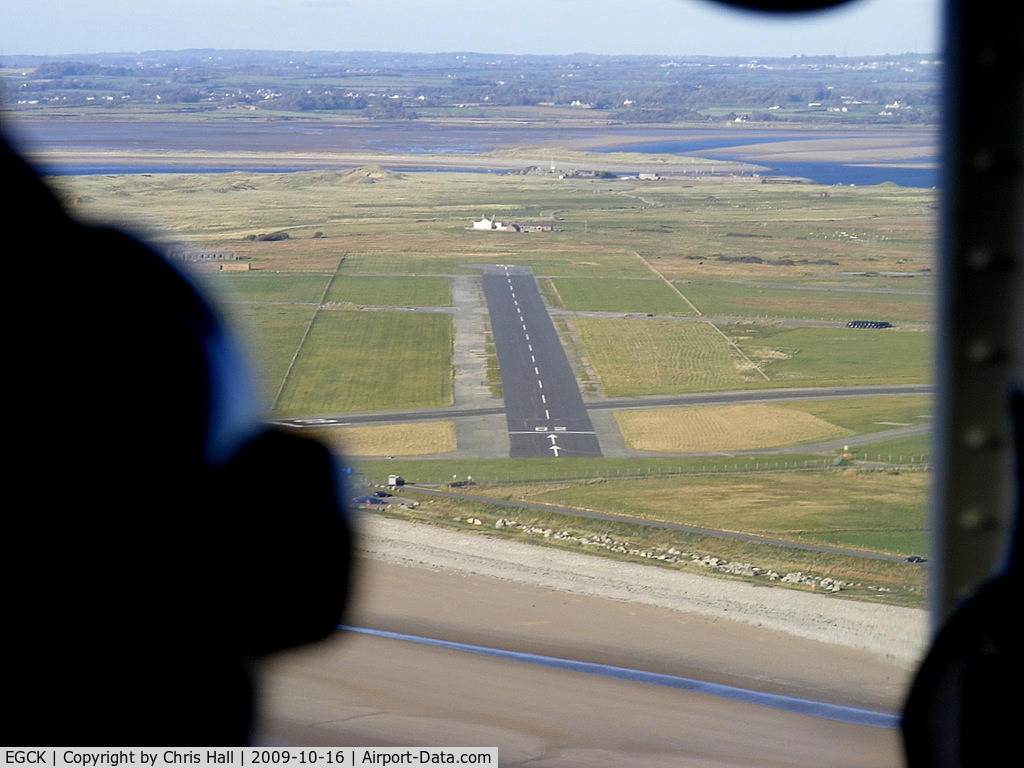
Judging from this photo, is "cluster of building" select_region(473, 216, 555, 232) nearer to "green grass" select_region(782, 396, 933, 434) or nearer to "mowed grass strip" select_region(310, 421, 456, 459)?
"green grass" select_region(782, 396, 933, 434)

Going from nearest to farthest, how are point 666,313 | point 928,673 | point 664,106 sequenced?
point 928,673, point 666,313, point 664,106

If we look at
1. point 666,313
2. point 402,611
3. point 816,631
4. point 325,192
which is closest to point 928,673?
point 402,611

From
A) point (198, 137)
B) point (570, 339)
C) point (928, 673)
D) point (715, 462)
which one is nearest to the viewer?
point (928, 673)

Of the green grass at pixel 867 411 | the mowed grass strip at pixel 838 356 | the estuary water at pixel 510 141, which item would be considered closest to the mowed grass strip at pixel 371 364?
the estuary water at pixel 510 141

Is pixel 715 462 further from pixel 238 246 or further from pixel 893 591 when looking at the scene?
pixel 238 246

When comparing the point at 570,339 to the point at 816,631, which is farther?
the point at 570,339

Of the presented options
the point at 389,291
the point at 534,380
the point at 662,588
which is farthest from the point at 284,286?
the point at 662,588

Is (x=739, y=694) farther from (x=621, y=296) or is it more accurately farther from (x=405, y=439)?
(x=621, y=296)

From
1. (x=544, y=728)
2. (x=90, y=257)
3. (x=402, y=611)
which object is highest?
(x=90, y=257)
